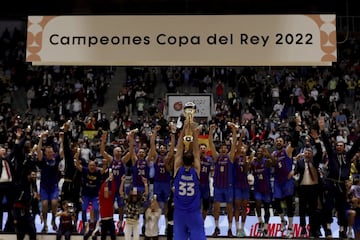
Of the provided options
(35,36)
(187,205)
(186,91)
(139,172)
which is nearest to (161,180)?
(139,172)

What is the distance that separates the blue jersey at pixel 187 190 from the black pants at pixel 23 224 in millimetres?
4807

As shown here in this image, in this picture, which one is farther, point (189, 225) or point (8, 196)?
point (8, 196)

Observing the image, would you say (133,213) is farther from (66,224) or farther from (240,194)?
(240,194)

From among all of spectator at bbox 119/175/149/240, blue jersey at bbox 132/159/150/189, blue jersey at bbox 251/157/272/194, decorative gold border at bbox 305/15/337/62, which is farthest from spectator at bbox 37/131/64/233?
decorative gold border at bbox 305/15/337/62

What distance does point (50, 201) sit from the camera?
1265 cm

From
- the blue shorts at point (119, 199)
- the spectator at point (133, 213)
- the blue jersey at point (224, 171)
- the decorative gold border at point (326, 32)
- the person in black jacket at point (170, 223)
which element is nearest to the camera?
the decorative gold border at point (326, 32)

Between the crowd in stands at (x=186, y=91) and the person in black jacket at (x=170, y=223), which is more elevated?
the crowd in stands at (x=186, y=91)

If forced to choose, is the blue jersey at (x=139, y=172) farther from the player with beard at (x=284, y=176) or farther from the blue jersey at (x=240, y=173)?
the player with beard at (x=284, y=176)

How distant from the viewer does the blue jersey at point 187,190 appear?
799 cm

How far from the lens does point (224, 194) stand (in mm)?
11984

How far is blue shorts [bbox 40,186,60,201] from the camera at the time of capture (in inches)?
490
